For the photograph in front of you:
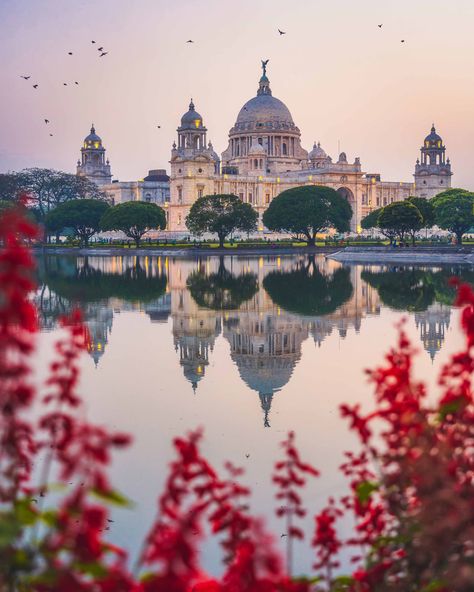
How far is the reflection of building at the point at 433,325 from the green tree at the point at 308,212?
57.5 meters

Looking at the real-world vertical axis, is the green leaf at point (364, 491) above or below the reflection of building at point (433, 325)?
above

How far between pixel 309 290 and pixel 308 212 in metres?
51.5

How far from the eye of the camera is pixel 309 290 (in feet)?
117

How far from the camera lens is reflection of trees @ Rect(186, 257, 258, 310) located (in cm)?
3051

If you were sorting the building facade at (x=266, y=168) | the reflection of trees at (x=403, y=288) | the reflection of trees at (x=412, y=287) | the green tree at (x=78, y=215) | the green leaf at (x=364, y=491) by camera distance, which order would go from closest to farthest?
the green leaf at (x=364, y=491)
the reflection of trees at (x=403, y=288)
the reflection of trees at (x=412, y=287)
the green tree at (x=78, y=215)
the building facade at (x=266, y=168)

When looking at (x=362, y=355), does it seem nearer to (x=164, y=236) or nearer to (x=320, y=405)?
(x=320, y=405)

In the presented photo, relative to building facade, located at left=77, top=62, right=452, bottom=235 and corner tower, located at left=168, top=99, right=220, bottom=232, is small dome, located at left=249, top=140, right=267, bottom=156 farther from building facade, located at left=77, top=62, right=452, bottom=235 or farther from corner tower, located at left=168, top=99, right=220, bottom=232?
corner tower, located at left=168, top=99, right=220, bottom=232

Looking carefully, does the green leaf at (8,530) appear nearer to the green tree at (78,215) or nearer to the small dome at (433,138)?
the green tree at (78,215)

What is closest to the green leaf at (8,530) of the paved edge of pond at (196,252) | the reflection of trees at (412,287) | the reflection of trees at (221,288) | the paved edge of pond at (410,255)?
the reflection of trees at (412,287)

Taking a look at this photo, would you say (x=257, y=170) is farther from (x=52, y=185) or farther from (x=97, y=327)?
(x=97, y=327)

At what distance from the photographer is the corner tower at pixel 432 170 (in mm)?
144750

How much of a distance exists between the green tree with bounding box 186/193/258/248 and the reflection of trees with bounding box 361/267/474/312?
110 ft

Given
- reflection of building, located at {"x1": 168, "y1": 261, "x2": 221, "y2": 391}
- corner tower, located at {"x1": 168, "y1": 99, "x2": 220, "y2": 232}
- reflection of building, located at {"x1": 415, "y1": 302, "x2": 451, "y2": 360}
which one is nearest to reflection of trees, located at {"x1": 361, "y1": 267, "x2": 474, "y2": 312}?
reflection of building, located at {"x1": 415, "y1": 302, "x2": 451, "y2": 360}

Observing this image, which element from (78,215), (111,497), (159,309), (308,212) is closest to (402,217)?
(308,212)
